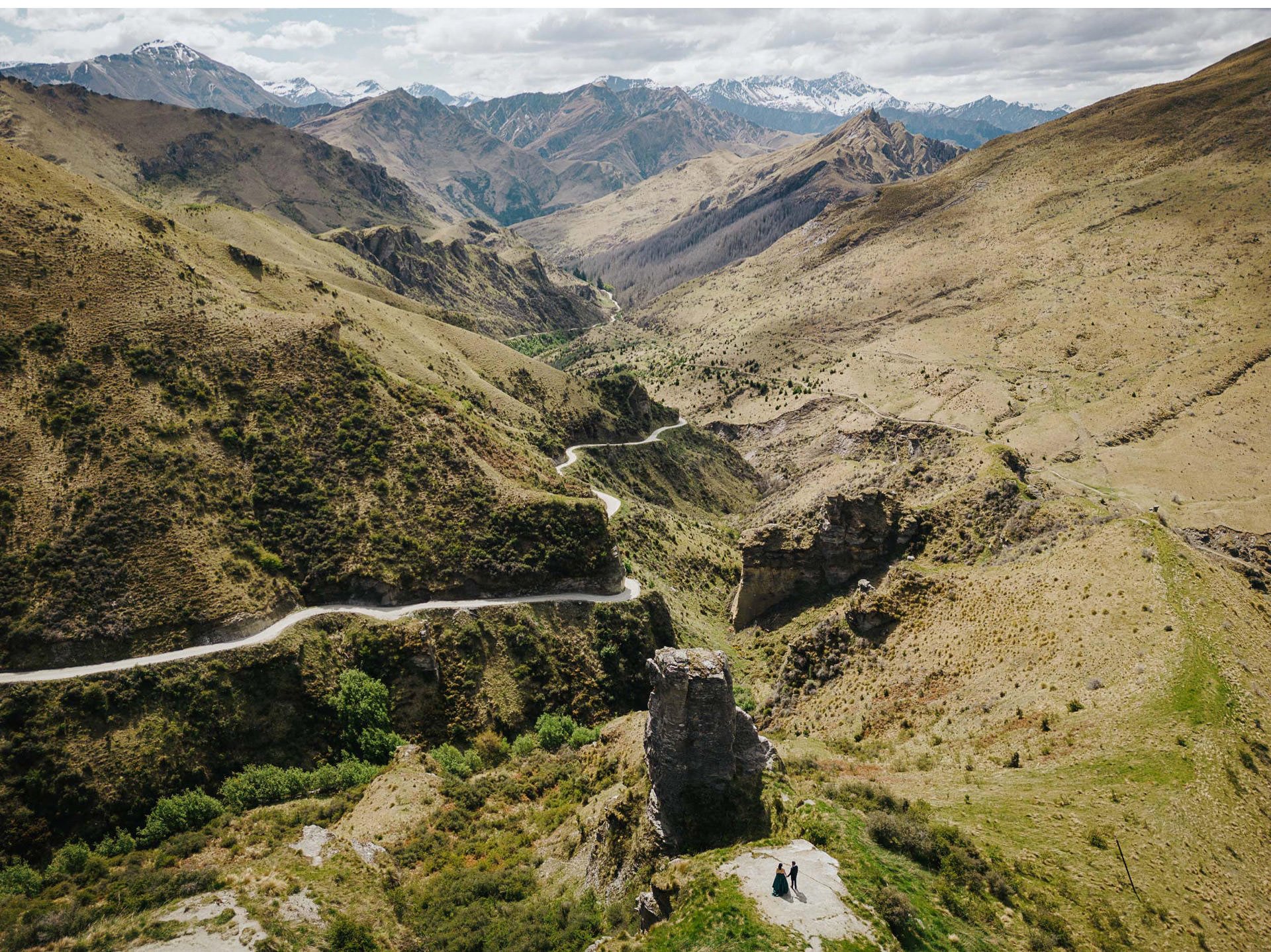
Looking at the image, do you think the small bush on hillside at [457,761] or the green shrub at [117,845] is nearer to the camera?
the green shrub at [117,845]

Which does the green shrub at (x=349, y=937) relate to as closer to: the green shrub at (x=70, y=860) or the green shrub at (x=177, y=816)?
the green shrub at (x=177, y=816)

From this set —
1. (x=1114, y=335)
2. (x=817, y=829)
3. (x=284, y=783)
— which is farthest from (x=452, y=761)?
(x=1114, y=335)

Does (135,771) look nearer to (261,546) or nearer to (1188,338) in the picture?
(261,546)

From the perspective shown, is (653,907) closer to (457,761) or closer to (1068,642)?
(1068,642)

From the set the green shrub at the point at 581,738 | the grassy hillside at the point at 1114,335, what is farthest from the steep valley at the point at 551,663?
the grassy hillside at the point at 1114,335

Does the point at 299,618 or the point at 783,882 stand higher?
the point at 299,618

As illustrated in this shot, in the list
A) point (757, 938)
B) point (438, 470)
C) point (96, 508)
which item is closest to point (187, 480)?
point (96, 508)
